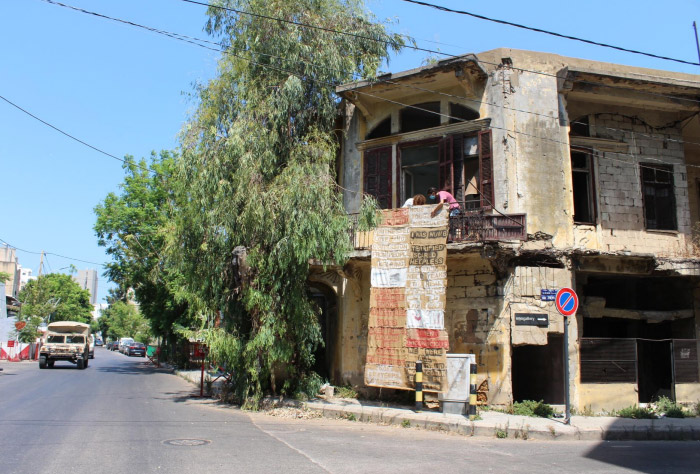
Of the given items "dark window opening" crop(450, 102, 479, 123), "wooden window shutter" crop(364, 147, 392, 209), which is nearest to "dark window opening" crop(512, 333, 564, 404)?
"wooden window shutter" crop(364, 147, 392, 209)

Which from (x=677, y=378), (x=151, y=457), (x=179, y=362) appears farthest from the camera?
(x=179, y=362)

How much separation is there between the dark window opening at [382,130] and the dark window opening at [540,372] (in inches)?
293

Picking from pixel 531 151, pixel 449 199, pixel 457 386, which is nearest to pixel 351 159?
pixel 449 199

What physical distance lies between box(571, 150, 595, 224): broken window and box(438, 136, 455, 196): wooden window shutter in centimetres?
357

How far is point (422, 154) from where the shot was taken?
15.7 metres

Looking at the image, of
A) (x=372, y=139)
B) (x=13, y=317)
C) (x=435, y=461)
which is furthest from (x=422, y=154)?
(x=13, y=317)

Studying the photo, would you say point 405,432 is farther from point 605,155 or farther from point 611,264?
point 605,155

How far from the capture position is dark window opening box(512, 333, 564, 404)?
1404 centimetres

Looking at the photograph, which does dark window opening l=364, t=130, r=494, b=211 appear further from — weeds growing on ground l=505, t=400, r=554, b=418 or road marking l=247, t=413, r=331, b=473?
road marking l=247, t=413, r=331, b=473

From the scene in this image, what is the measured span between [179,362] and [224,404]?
1953 centimetres

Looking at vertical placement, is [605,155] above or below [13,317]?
above

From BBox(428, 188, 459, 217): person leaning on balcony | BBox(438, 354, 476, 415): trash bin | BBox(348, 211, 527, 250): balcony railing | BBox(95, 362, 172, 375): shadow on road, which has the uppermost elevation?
BBox(428, 188, 459, 217): person leaning on balcony

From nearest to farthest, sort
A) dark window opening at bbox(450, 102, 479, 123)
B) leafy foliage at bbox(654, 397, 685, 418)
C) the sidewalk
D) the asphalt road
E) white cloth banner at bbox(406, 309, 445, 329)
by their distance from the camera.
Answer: the asphalt road < the sidewalk < white cloth banner at bbox(406, 309, 445, 329) < leafy foliage at bbox(654, 397, 685, 418) < dark window opening at bbox(450, 102, 479, 123)

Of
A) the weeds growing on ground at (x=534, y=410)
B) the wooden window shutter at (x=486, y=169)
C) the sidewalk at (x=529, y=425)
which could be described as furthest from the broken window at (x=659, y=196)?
the weeds growing on ground at (x=534, y=410)
